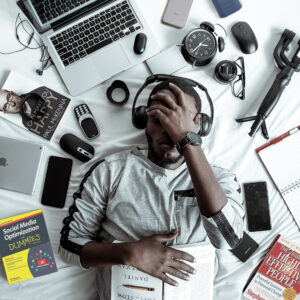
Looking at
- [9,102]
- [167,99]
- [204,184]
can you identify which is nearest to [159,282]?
[204,184]

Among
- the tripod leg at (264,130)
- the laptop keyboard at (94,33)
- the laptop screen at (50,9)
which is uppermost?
the laptop screen at (50,9)

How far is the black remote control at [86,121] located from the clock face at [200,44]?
17.1 inches

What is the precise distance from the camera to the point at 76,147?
1315 millimetres

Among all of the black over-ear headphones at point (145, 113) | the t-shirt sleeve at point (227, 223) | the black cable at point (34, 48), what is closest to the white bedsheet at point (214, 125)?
the black cable at point (34, 48)

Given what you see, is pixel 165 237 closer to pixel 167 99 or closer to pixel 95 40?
pixel 167 99

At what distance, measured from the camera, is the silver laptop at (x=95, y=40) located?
4.33 ft

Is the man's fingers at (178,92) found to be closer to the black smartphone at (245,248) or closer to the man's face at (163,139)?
the man's face at (163,139)

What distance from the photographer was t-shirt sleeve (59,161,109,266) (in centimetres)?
120

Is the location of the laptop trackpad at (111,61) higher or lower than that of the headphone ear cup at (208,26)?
higher

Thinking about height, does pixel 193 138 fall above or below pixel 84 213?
above

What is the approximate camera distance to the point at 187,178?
122cm

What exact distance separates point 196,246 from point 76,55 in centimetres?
80

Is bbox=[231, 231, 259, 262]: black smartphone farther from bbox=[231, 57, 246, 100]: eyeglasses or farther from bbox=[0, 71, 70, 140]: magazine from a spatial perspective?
bbox=[0, 71, 70, 140]: magazine

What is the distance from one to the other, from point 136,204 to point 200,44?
62cm
